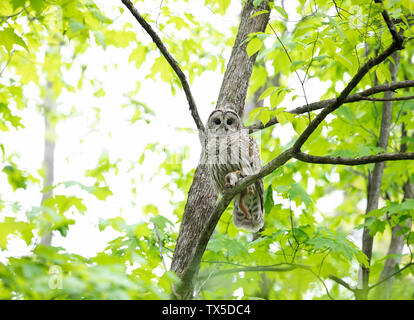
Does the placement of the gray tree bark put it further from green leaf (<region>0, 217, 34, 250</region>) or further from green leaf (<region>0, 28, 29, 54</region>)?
green leaf (<region>0, 28, 29, 54</region>)

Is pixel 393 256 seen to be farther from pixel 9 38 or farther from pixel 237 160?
pixel 9 38

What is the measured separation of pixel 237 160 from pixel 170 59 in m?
1.31

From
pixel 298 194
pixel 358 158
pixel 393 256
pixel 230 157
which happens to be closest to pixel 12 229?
pixel 358 158

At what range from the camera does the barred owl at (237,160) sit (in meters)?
4.09

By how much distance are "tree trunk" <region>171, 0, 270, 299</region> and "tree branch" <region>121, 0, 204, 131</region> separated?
574 mm

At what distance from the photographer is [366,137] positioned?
528cm

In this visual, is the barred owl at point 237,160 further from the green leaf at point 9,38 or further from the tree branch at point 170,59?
the green leaf at point 9,38

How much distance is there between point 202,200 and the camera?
145 inches

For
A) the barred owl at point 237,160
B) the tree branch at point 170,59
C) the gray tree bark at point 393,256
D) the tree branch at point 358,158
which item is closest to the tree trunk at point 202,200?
the barred owl at point 237,160

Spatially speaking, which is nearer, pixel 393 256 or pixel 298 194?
pixel 298 194

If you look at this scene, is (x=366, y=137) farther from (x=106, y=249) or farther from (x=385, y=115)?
(x=106, y=249)

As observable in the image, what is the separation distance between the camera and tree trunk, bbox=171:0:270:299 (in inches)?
125

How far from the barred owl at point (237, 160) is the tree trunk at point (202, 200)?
0.15 m
